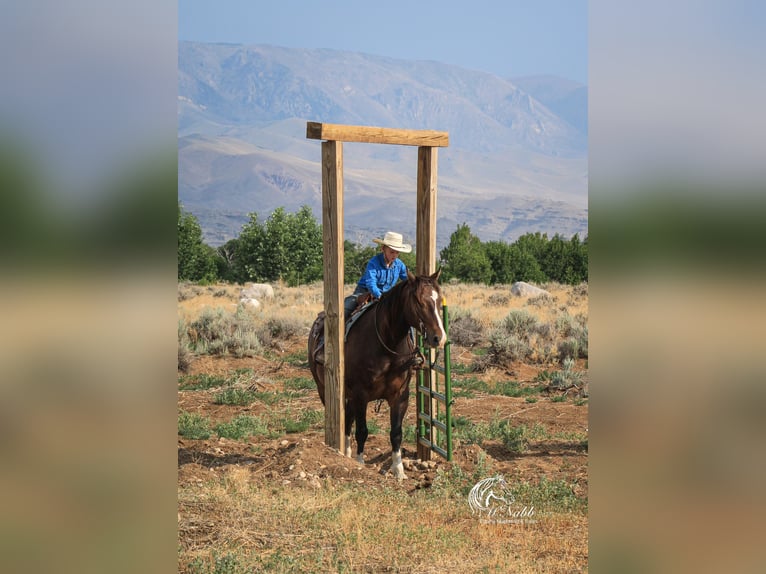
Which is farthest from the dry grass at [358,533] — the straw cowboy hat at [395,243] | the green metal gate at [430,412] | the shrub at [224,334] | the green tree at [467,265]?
the green tree at [467,265]

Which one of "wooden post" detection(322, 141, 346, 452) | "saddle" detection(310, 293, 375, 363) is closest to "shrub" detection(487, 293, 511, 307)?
"saddle" detection(310, 293, 375, 363)

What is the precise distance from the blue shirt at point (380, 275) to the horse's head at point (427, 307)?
3.18ft

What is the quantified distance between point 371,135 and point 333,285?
1.54 metres

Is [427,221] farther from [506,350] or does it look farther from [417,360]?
[506,350]

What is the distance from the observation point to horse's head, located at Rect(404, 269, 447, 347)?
22.7 feet

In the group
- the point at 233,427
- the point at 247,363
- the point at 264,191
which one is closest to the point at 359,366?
the point at 233,427

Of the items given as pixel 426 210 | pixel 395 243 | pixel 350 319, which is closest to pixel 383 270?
pixel 395 243

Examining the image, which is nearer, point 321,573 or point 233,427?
point 321,573

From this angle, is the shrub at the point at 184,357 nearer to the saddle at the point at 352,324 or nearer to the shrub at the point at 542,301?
the saddle at the point at 352,324

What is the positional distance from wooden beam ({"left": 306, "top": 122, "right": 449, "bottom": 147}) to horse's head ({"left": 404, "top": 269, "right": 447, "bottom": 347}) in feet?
4.92

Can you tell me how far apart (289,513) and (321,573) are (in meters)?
1.10

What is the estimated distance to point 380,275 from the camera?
8250 mm

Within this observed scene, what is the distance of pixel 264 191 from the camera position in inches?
7259
